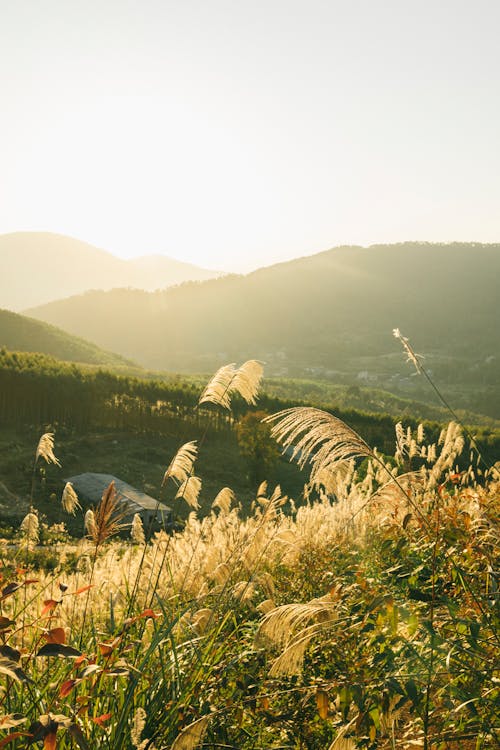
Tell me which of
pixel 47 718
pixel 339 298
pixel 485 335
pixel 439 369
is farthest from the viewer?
pixel 339 298

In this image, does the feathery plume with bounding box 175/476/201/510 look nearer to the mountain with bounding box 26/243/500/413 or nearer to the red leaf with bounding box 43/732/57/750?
the red leaf with bounding box 43/732/57/750

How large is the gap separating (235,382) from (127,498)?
918 cm

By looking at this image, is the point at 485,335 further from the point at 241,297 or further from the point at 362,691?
the point at 362,691

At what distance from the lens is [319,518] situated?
210 inches

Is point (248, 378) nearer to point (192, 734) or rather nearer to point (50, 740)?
point (192, 734)

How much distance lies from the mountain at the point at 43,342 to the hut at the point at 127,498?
35619 millimetres

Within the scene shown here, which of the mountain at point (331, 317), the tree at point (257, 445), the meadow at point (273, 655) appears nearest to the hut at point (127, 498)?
the tree at point (257, 445)

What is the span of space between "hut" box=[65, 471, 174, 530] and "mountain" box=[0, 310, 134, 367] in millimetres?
35619

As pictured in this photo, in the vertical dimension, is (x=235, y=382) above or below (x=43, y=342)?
below

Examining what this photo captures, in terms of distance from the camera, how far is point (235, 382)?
2.77 metres

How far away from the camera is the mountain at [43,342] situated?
49.4 meters

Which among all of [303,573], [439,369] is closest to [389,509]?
[303,573]

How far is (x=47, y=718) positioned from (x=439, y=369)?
80804mm

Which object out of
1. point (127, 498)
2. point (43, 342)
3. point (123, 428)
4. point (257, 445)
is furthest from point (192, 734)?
point (43, 342)
